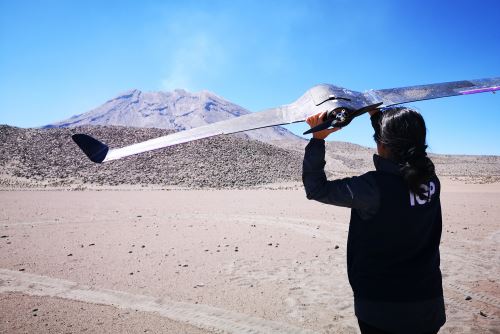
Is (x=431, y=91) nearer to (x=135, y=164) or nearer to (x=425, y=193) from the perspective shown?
(x=425, y=193)

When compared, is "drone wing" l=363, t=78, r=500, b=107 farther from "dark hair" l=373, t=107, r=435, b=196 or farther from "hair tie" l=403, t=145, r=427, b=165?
"hair tie" l=403, t=145, r=427, b=165

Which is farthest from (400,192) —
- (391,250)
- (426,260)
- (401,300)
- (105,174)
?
(105,174)

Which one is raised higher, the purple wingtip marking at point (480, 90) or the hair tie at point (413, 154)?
the purple wingtip marking at point (480, 90)

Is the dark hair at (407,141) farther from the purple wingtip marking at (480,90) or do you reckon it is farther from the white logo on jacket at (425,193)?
the purple wingtip marking at (480,90)

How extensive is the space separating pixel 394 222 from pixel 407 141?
0.47 m

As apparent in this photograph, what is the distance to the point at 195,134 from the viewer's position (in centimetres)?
189

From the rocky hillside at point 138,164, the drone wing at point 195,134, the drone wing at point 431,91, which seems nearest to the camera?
the drone wing at point 195,134

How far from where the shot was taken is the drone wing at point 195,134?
1.79 metres

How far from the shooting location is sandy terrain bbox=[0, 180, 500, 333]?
16.0 feet

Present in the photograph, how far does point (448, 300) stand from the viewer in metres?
5.47

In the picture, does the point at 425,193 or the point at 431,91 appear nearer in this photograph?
the point at 425,193

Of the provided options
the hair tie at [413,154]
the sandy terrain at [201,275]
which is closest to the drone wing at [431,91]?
the hair tie at [413,154]

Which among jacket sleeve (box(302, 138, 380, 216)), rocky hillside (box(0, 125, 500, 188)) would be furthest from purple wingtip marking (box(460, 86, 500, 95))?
rocky hillside (box(0, 125, 500, 188))

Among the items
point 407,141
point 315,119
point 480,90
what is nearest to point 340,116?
point 315,119
